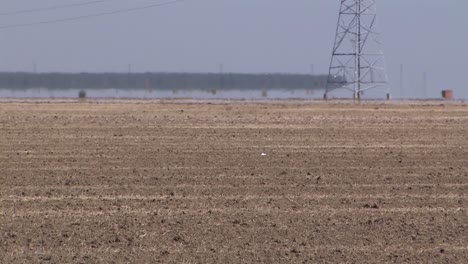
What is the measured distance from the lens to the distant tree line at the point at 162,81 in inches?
2655

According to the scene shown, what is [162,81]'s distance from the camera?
6988 centimetres

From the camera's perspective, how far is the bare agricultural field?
10812mm

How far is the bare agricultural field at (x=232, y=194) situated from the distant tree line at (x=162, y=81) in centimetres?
3676

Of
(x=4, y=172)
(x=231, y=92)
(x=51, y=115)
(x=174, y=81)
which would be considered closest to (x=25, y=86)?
(x=174, y=81)

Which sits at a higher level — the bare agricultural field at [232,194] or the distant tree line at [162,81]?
the distant tree line at [162,81]

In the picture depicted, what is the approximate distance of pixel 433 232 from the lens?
11.8 m

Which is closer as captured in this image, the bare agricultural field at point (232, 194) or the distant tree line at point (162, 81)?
the bare agricultural field at point (232, 194)

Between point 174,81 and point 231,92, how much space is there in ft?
17.2

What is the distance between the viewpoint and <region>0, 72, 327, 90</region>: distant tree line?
67.4 m

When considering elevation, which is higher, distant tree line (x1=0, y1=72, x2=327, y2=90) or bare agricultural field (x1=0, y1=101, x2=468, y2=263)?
distant tree line (x1=0, y1=72, x2=327, y2=90)

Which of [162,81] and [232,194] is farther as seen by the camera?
[162,81]

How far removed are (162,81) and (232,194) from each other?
5515cm

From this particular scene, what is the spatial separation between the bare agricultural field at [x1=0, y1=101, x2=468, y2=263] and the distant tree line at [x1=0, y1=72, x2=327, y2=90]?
3676 centimetres

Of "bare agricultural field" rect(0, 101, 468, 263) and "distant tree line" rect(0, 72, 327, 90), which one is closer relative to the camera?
"bare agricultural field" rect(0, 101, 468, 263)
